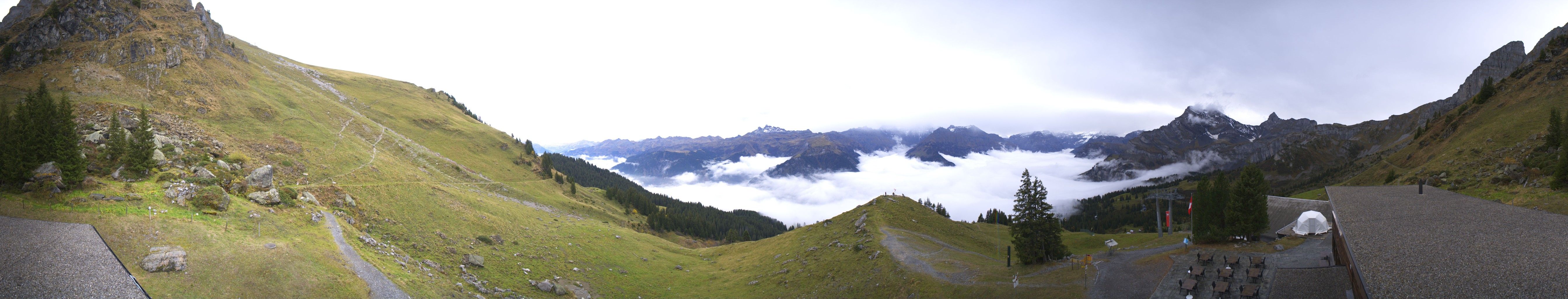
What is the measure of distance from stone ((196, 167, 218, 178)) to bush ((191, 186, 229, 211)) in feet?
9.31

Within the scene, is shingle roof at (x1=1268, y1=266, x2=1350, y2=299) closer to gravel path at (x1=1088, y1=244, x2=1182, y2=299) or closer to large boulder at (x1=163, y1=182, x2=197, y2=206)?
gravel path at (x1=1088, y1=244, x2=1182, y2=299)

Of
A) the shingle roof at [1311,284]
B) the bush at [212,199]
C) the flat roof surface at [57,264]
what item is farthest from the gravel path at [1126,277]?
the bush at [212,199]

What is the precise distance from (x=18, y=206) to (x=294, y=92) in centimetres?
7205

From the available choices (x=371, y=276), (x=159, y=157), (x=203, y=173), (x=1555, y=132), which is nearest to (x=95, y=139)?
(x=159, y=157)

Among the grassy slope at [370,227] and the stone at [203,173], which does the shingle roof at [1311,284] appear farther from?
Result: the stone at [203,173]

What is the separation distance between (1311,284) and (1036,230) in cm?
1880

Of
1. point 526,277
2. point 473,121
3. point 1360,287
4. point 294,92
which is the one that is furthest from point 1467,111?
point 473,121

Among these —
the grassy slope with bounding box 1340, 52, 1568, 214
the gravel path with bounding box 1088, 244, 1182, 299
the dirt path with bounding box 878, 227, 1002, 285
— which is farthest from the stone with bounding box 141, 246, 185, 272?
the grassy slope with bounding box 1340, 52, 1568, 214

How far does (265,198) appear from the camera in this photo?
1426 inches

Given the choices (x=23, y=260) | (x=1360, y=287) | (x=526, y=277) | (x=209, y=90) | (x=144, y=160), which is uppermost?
(x=209, y=90)

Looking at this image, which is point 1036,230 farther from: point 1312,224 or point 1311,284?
point 1312,224

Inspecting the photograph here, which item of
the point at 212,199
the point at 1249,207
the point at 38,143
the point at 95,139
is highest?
the point at 95,139

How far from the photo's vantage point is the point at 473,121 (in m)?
156

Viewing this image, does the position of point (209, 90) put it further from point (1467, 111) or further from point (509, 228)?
point (1467, 111)
